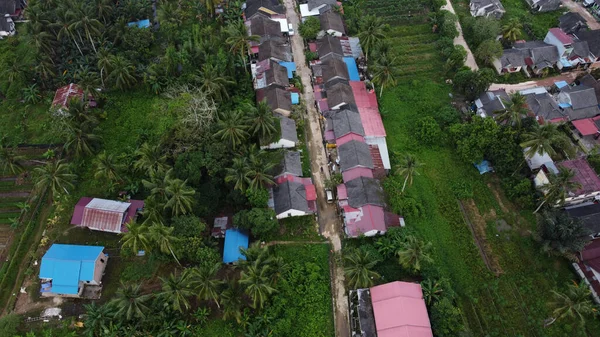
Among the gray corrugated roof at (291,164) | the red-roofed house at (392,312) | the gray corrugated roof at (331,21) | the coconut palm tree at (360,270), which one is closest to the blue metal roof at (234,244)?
the gray corrugated roof at (291,164)

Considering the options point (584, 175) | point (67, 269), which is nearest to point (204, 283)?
point (67, 269)

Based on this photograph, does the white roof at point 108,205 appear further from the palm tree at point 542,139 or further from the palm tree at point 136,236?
the palm tree at point 542,139

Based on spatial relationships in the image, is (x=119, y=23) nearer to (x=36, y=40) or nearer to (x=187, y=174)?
(x=36, y=40)

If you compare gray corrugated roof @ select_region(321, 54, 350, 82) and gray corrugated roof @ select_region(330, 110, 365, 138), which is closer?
gray corrugated roof @ select_region(330, 110, 365, 138)

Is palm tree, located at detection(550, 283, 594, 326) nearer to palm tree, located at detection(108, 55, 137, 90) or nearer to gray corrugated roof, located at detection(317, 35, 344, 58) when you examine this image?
gray corrugated roof, located at detection(317, 35, 344, 58)

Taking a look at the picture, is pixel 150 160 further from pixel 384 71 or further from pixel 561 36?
pixel 561 36

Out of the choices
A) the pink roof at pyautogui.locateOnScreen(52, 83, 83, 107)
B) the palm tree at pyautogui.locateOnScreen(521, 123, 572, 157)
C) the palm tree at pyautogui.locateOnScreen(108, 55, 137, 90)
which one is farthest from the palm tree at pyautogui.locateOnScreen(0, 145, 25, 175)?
the palm tree at pyautogui.locateOnScreen(521, 123, 572, 157)
